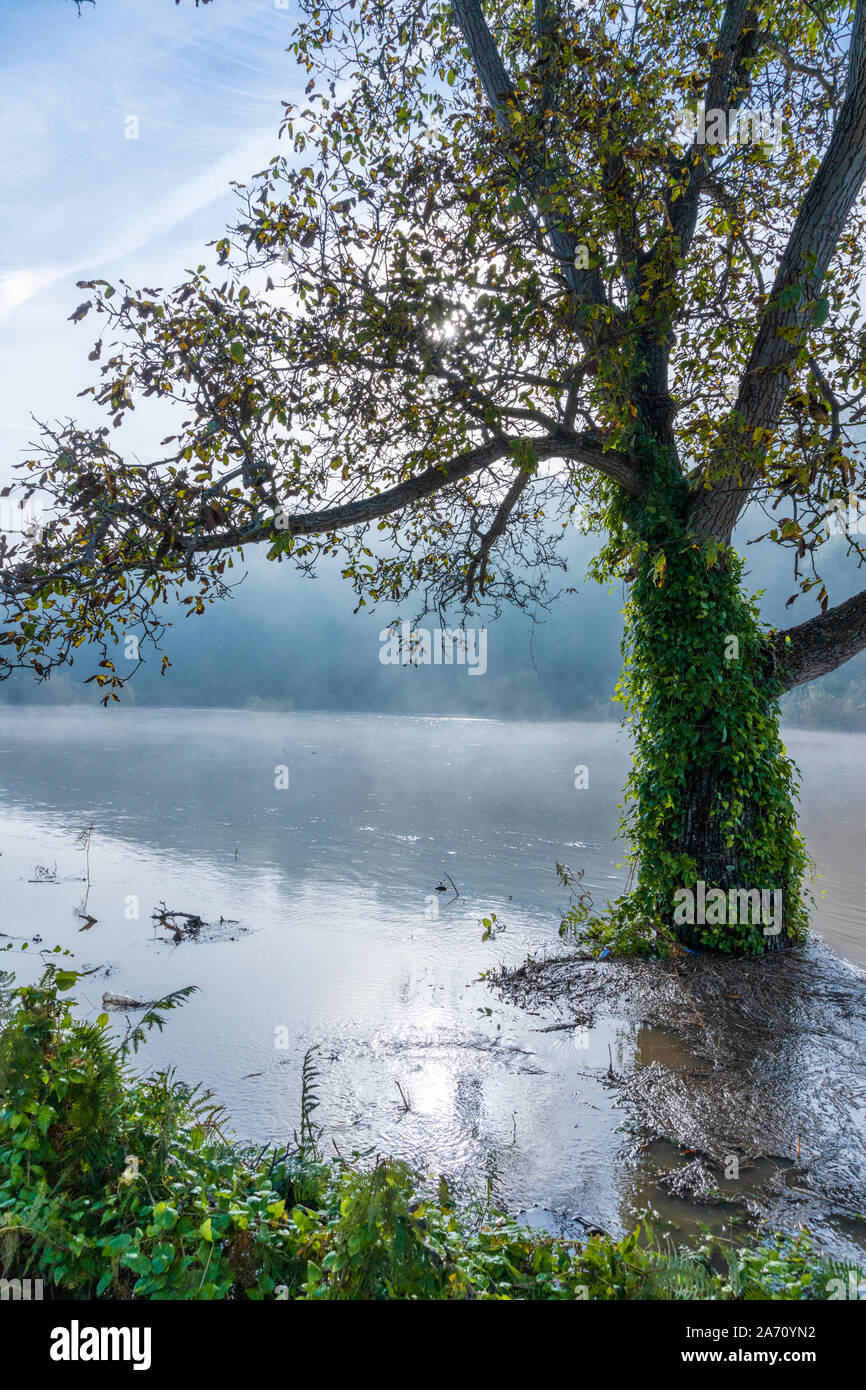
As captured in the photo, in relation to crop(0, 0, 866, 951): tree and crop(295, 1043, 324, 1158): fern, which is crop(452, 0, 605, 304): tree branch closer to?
crop(0, 0, 866, 951): tree

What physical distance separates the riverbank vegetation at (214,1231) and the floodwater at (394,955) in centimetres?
137

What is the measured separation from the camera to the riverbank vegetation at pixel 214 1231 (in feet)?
8.55

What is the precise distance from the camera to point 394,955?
1014 cm

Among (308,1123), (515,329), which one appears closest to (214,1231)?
(308,1123)

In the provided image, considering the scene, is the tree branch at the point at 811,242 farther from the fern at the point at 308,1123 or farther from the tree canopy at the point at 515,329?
the fern at the point at 308,1123

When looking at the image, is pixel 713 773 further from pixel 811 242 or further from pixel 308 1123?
pixel 308 1123

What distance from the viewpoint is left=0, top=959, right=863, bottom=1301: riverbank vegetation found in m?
2.61

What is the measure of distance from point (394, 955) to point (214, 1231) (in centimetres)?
754

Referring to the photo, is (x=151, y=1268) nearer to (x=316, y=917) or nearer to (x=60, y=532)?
(x=60, y=532)

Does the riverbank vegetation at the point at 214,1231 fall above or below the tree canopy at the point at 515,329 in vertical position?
below

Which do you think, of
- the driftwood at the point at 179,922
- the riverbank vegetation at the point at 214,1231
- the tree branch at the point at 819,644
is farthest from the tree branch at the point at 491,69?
the driftwood at the point at 179,922

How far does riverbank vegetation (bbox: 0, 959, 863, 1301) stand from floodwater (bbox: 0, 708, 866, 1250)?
53.9 inches

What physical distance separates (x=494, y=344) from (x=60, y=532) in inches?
162
